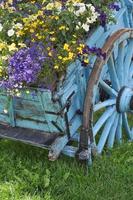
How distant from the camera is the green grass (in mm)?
3895

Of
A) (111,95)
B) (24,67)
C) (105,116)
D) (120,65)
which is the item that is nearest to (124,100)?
(111,95)

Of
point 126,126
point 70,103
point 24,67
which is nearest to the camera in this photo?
point 24,67

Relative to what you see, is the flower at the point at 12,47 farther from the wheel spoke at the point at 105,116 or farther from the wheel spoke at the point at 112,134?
the wheel spoke at the point at 112,134

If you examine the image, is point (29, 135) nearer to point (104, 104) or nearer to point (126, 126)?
point (104, 104)

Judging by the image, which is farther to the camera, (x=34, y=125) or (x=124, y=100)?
(x=124, y=100)

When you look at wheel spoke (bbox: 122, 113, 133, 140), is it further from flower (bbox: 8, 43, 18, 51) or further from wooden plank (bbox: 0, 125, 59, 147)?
flower (bbox: 8, 43, 18, 51)

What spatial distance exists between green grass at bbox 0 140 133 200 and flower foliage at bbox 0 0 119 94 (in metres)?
0.88

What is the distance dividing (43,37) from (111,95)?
3.20 feet

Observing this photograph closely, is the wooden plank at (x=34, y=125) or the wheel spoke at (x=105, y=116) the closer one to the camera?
the wooden plank at (x=34, y=125)


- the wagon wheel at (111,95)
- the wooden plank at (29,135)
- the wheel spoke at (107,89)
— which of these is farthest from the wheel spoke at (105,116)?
the wooden plank at (29,135)

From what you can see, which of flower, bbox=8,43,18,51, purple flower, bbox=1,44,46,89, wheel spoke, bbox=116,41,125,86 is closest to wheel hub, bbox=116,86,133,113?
wheel spoke, bbox=116,41,125,86

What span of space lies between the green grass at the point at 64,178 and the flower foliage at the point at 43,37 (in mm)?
880

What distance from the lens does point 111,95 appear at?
437 cm

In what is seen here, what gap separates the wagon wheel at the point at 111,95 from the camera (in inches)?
156
